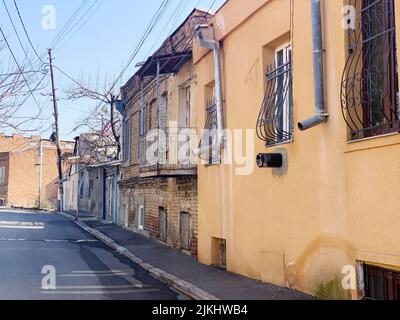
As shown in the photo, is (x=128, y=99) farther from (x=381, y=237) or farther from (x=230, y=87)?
(x=381, y=237)

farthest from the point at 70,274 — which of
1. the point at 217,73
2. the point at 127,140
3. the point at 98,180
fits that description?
the point at 98,180

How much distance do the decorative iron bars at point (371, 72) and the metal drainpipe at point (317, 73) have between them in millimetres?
318

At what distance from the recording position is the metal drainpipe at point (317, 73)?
596 centimetres

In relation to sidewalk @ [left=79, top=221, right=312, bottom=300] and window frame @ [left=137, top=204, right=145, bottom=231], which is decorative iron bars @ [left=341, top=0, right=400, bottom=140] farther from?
window frame @ [left=137, top=204, right=145, bottom=231]

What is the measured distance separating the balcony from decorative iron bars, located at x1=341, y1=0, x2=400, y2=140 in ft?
18.6

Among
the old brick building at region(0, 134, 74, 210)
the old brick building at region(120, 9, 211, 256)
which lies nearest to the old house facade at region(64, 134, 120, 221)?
the old brick building at region(120, 9, 211, 256)

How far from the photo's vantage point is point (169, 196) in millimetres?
13070

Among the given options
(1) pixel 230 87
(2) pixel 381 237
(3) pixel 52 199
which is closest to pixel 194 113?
(1) pixel 230 87

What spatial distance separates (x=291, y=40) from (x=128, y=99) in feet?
42.5

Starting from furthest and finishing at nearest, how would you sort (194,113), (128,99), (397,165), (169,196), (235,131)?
(128,99) < (169,196) < (194,113) < (235,131) < (397,165)

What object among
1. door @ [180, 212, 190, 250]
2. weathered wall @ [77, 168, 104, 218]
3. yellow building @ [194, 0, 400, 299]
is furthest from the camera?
weathered wall @ [77, 168, 104, 218]

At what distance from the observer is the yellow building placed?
513 cm

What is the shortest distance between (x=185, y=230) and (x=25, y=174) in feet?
150

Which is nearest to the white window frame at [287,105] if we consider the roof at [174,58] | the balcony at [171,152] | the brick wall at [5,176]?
the balcony at [171,152]
